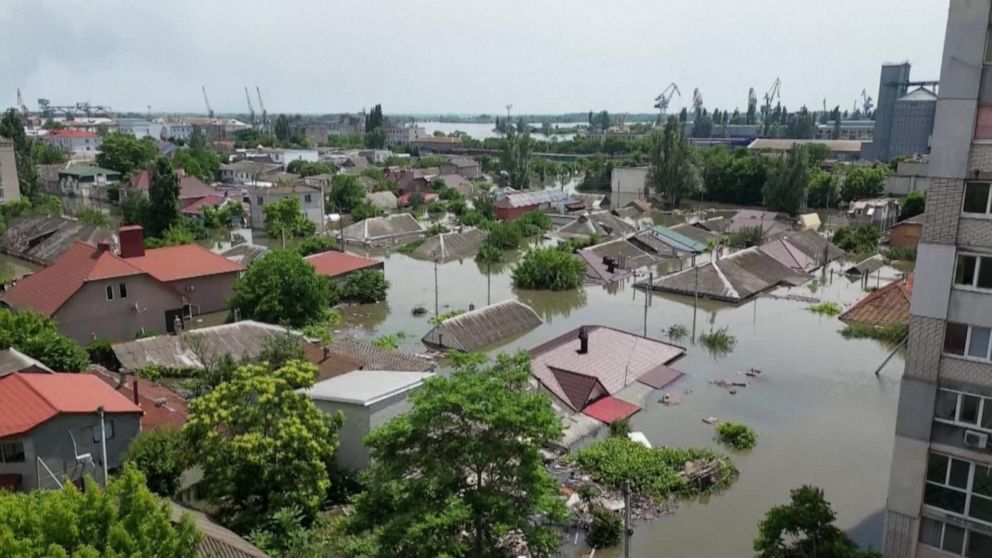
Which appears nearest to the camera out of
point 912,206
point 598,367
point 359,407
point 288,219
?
point 359,407

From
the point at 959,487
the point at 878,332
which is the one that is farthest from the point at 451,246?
the point at 959,487

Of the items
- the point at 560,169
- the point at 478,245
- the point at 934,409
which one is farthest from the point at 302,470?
the point at 560,169

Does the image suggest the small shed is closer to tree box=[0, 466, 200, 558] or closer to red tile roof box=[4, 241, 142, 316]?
tree box=[0, 466, 200, 558]

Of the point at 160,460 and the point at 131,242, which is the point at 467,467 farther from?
the point at 131,242

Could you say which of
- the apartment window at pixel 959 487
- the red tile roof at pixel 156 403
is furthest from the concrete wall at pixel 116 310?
Result: the apartment window at pixel 959 487

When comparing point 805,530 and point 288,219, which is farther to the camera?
point 288,219

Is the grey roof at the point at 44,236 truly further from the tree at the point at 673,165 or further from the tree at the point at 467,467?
the tree at the point at 673,165
